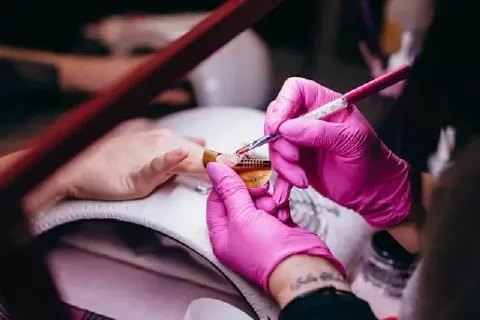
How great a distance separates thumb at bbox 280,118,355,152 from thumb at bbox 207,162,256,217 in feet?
0.23

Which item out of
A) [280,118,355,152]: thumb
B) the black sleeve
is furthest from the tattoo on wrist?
[280,118,355,152]: thumb

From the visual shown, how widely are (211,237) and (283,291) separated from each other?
4.5 inches

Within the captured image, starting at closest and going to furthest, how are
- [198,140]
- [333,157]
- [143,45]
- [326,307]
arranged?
[326,307] → [333,157] → [198,140] → [143,45]

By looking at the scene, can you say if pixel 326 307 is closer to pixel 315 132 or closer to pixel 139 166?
pixel 315 132

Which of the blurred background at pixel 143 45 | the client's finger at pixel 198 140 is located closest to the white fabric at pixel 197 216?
the client's finger at pixel 198 140

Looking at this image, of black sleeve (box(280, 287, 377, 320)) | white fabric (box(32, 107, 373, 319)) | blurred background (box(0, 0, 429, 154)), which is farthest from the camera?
blurred background (box(0, 0, 429, 154))

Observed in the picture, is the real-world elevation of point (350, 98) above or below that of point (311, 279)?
above

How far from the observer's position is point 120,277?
824 mm

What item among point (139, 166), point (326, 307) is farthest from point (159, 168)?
point (326, 307)

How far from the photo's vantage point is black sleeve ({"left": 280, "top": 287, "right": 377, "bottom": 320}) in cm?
60

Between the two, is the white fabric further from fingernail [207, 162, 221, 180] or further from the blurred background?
the blurred background

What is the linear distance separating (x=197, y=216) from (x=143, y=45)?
615 mm

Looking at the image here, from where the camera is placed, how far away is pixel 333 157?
0.70 m

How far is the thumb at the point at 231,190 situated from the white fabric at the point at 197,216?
1.4 inches
